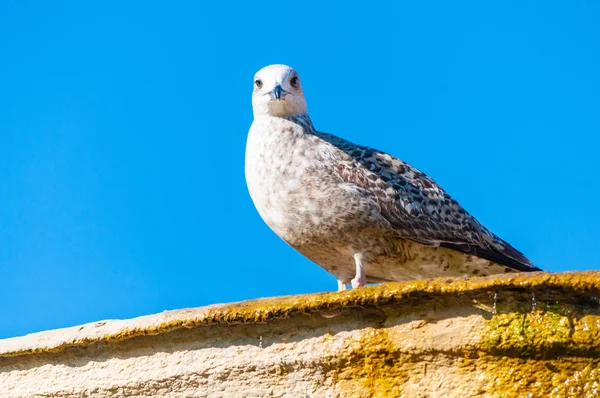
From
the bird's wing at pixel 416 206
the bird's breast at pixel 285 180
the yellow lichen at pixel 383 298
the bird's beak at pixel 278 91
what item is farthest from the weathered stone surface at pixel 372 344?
the bird's beak at pixel 278 91

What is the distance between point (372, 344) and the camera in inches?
195

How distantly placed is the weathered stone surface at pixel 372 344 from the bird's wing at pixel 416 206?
129 inches

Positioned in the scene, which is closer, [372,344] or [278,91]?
[372,344]

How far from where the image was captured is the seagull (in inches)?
332

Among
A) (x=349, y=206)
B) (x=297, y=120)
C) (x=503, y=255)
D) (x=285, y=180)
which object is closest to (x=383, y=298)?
(x=349, y=206)

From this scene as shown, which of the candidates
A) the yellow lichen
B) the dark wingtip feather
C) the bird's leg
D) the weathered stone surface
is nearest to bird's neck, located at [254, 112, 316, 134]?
the bird's leg

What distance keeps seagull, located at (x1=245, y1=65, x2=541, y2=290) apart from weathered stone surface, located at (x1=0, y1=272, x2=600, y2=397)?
2.84 metres

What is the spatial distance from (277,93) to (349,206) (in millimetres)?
1367

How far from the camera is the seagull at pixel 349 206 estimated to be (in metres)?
8.42

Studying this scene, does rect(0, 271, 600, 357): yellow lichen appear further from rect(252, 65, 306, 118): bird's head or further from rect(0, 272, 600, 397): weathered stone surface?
rect(252, 65, 306, 118): bird's head

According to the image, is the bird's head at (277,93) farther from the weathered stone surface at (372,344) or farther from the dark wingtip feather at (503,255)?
the weathered stone surface at (372,344)

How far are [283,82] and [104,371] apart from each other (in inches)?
158

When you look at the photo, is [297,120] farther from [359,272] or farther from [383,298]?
[383,298]

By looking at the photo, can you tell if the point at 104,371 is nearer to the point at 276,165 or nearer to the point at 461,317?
the point at 461,317
